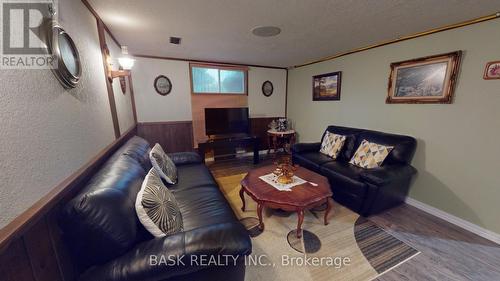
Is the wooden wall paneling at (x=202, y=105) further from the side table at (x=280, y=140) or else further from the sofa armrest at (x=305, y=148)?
the sofa armrest at (x=305, y=148)

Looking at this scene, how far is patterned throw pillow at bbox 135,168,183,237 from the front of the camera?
3.51ft

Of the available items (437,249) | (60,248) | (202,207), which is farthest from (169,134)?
(437,249)

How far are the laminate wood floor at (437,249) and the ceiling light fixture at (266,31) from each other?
2.52 meters

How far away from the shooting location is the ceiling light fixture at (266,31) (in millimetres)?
2217

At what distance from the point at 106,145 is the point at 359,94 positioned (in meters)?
3.61

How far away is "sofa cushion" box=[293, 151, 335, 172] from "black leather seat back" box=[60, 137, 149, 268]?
2.43m

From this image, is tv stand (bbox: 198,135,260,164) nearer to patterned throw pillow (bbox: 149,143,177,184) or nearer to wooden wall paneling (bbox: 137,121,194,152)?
wooden wall paneling (bbox: 137,121,194,152)

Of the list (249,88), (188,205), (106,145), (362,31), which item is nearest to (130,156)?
(106,145)

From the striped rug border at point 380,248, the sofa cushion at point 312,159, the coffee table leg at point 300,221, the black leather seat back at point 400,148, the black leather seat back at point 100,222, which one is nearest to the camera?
the black leather seat back at point 100,222

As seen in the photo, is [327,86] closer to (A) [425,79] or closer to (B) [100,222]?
(A) [425,79]

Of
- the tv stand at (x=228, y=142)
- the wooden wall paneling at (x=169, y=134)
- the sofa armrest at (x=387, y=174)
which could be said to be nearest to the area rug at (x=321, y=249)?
the sofa armrest at (x=387, y=174)

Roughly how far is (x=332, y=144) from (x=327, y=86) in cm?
132

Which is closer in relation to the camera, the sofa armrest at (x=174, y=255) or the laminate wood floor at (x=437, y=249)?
the sofa armrest at (x=174, y=255)

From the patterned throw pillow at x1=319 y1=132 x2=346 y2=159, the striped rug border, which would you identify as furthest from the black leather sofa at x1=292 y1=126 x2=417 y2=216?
the striped rug border
